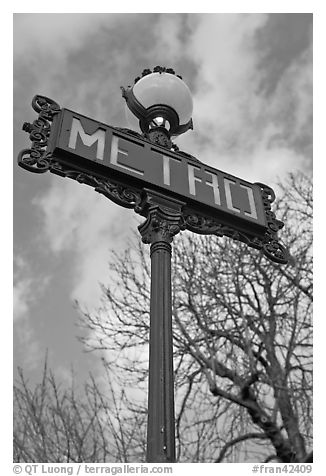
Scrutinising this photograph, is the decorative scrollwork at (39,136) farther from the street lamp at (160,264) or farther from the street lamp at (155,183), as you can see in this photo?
the street lamp at (160,264)

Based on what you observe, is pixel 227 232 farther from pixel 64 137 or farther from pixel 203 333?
pixel 203 333

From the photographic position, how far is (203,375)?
9.38 metres

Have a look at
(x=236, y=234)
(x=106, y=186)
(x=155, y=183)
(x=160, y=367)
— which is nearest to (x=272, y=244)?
(x=236, y=234)

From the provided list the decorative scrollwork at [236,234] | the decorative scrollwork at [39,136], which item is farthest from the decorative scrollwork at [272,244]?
the decorative scrollwork at [39,136]

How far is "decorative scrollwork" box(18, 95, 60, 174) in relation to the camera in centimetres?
297

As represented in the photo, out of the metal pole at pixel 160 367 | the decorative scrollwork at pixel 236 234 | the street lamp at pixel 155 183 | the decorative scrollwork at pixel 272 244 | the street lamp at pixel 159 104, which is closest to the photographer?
the metal pole at pixel 160 367

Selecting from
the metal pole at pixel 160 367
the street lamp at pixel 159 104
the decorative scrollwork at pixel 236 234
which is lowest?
the metal pole at pixel 160 367

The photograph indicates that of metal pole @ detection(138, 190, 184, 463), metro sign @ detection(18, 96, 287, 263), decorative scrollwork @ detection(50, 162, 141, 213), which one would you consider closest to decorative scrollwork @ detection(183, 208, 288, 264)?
metro sign @ detection(18, 96, 287, 263)

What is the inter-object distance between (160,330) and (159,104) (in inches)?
71.8

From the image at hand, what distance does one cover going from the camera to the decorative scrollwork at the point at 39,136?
2973 mm

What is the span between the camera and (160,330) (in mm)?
2508

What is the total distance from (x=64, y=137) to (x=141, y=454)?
6062mm

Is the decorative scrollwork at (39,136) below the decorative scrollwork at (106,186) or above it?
above

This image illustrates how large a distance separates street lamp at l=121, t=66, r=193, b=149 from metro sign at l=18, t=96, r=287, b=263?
0.44 meters
